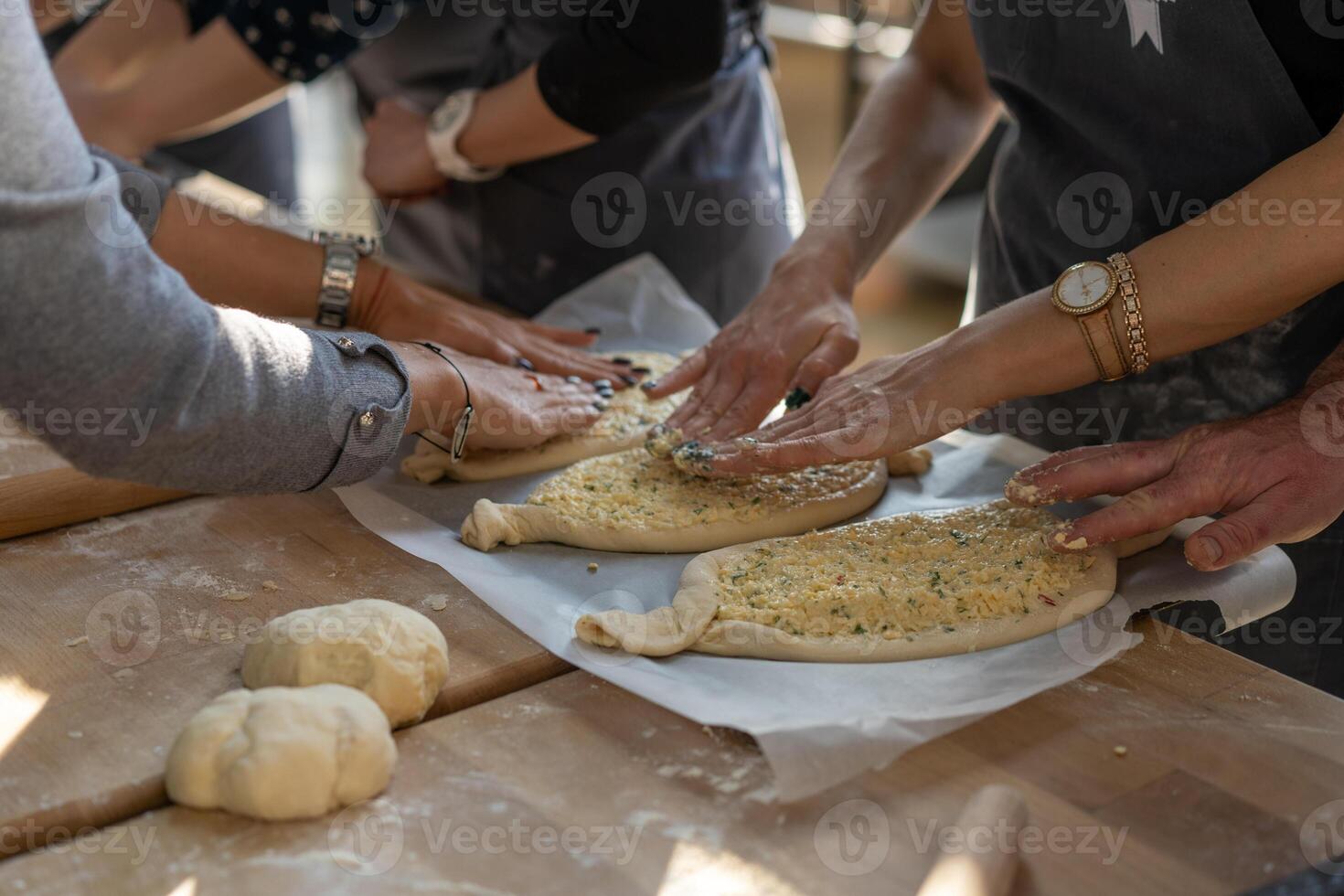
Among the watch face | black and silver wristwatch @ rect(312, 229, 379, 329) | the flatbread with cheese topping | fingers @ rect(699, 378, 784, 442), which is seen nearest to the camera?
the flatbread with cheese topping

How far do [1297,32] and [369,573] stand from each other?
1343mm

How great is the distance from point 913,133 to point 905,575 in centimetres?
101

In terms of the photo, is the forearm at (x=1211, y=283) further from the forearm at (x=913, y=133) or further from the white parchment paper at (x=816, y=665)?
Answer: the forearm at (x=913, y=133)

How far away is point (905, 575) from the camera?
1431 mm

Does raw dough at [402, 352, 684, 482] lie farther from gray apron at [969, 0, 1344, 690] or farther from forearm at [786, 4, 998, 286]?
gray apron at [969, 0, 1344, 690]

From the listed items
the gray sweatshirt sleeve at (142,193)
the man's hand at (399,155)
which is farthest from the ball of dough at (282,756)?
the man's hand at (399,155)

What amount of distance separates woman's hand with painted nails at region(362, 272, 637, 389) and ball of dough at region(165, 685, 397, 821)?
0.95 meters

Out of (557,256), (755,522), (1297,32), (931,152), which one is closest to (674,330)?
(557,256)

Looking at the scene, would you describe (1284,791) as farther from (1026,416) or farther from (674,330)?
(674,330)

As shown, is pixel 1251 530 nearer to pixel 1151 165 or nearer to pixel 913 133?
pixel 1151 165

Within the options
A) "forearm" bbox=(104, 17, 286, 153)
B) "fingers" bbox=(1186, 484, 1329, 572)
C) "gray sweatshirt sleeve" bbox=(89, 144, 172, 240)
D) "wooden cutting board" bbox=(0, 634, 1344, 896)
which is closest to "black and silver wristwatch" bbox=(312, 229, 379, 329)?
"gray sweatshirt sleeve" bbox=(89, 144, 172, 240)

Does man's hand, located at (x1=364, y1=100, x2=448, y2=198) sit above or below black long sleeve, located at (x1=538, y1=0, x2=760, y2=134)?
below

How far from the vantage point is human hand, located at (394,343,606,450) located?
1617 millimetres
